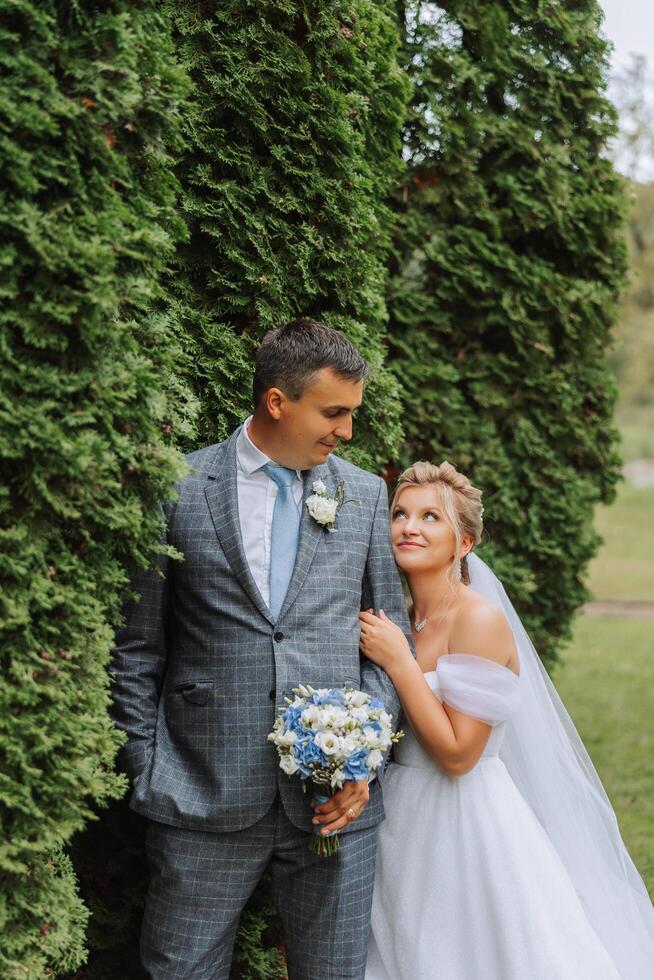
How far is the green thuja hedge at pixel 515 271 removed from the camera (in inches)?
211

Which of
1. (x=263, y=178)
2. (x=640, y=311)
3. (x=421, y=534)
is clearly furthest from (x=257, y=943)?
(x=640, y=311)

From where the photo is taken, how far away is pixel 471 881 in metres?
3.21

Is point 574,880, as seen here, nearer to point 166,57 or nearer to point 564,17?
point 166,57

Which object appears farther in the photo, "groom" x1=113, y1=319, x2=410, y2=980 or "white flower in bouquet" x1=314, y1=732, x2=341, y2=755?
"groom" x1=113, y1=319, x2=410, y2=980

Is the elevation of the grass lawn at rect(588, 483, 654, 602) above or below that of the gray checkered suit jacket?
below

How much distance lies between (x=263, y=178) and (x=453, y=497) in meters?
1.31

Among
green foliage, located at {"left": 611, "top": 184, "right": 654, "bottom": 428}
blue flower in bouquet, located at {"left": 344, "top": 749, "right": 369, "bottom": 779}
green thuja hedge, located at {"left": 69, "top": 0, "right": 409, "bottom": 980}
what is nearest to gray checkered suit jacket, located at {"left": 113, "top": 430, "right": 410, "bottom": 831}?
blue flower in bouquet, located at {"left": 344, "top": 749, "right": 369, "bottom": 779}

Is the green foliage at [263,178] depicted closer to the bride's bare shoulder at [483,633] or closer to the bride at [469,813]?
the bride at [469,813]

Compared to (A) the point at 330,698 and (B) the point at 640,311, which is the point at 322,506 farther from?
(B) the point at 640,311

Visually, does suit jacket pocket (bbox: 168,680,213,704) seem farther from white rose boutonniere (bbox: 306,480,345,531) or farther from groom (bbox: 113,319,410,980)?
white rose boutonniere (bbox: 306,480,345,531)

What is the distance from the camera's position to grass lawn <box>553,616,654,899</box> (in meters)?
6.31

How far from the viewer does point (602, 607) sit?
49.7 feet

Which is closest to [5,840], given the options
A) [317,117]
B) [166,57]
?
[166,57]

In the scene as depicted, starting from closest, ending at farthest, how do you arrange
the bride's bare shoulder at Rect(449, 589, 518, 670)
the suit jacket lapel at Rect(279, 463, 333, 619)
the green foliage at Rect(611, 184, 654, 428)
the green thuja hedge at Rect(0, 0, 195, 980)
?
the green thuja hedge at Rect(0, 0, 195, 980) < the suit jacket lapel at Rect(279, 463, 333, 619) < the bride's bare shoulder at Rect(449, 589, 518, 670) < the green foliage at Rect(611, 184, 654, 428)
